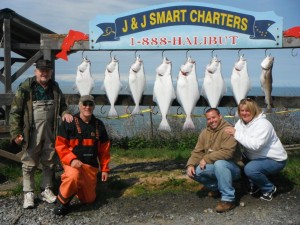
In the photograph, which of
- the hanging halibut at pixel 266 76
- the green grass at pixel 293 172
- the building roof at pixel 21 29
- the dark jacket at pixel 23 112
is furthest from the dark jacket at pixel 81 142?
the green grass at pixel 293 172

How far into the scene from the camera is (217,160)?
4.61 metres

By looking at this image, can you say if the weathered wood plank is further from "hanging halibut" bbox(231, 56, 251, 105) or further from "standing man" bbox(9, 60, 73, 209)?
"standing man" bbox(9, 60, 73, 209)

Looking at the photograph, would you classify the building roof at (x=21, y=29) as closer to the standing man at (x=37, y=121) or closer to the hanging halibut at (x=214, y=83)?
the standing man at (x=37, y=121)

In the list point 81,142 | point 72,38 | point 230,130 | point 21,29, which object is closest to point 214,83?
point 230,130

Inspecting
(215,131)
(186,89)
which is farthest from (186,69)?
(215,131)

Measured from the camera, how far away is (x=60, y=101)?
495 cm

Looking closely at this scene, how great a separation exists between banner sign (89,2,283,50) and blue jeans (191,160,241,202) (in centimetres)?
162

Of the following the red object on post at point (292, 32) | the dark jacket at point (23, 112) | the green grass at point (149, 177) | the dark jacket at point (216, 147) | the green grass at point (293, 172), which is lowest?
the green grass at point (149, 177)

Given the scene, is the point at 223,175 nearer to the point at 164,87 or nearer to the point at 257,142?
the point at 257,142

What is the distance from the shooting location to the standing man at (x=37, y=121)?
4.69m

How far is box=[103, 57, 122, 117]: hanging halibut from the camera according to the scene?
539 centimetres

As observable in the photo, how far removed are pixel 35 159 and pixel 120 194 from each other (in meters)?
1.18

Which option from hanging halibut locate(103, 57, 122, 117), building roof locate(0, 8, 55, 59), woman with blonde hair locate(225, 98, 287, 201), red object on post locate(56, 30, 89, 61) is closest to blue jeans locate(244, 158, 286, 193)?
woman with blonde hair locate(225, 98, 287, 201)

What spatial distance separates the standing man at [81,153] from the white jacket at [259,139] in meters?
1.65
